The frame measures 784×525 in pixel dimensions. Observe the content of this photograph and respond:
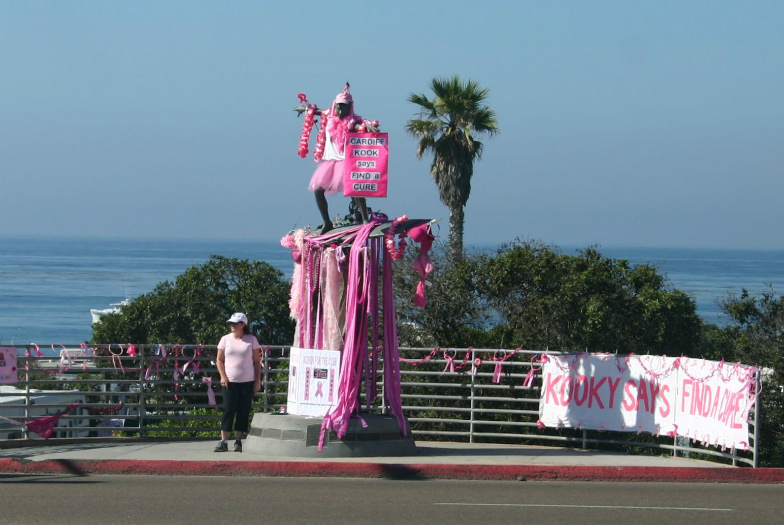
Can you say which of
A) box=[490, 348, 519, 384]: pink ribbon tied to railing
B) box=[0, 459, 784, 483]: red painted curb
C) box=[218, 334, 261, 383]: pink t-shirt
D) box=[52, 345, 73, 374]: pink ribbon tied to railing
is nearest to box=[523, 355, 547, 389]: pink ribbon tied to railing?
box=[490, 348, 519, 384]: pink ribbon tied to railing

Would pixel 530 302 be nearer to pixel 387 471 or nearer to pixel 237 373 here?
pixel 237 373

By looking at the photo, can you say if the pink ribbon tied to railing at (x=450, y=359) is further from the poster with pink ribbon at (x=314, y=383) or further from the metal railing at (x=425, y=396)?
the poster with pink ribbon at (x=314, y=383)

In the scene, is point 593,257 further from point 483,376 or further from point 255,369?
point 255,369

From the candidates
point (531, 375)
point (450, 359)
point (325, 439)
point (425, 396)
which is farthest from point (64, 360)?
point (531, 375)

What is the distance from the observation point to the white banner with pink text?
40.3 feet

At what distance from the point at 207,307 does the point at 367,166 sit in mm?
30544

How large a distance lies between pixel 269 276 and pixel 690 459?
31.5 meters

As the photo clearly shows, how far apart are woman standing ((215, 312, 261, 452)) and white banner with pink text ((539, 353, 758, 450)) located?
3.86 metres

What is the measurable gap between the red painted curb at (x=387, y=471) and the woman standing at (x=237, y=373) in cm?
106

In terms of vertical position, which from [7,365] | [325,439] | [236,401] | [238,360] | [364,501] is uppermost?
[238,360]

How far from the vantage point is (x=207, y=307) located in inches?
1676

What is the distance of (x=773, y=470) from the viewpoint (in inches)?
469

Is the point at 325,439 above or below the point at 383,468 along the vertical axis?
above

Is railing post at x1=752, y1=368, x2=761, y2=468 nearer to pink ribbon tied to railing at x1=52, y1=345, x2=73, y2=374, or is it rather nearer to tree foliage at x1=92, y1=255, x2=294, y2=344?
pink ribbon tied to railing at x1=52, y1=345, x2=73, y2=374
